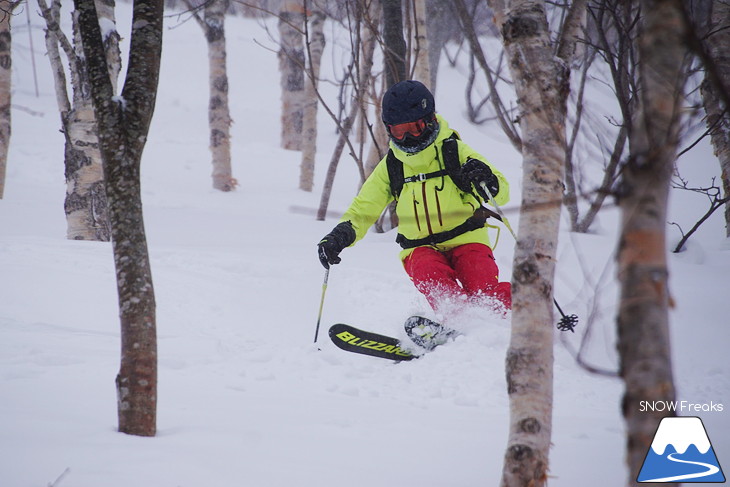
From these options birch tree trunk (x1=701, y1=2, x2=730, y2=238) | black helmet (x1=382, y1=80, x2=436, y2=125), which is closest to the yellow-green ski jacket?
black helmet (x1=382, y1=80, x2=436, y2=125)

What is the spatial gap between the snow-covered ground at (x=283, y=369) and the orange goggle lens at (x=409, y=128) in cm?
51

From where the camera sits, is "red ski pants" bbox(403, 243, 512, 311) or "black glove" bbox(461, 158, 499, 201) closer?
"black glove" bbox(461, 158, 499, 201)

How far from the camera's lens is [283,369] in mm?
3676

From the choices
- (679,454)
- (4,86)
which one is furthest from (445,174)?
(4,86)

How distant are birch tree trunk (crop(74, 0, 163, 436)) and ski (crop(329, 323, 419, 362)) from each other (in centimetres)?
185

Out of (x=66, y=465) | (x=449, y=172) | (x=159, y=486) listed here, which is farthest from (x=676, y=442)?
(x=449, y=172)

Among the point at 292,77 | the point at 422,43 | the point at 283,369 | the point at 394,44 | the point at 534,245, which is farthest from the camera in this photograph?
the point at 292,77

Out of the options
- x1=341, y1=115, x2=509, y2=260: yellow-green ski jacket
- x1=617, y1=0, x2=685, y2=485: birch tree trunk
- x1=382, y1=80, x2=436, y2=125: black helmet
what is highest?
x1=382, y1=80, x2=436, y2=125: black helmet

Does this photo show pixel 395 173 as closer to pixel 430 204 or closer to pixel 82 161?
pixel 430 204

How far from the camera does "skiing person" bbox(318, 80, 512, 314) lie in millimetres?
4055

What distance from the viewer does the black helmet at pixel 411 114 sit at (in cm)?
401

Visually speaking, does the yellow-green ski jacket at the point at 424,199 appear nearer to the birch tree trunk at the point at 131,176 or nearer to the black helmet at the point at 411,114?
the black helmet at the point at 411,114

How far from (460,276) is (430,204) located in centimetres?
57

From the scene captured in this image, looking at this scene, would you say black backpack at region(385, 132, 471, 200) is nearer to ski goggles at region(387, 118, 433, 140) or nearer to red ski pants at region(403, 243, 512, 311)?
ski goggles at region(387, 118, 433, 140)
